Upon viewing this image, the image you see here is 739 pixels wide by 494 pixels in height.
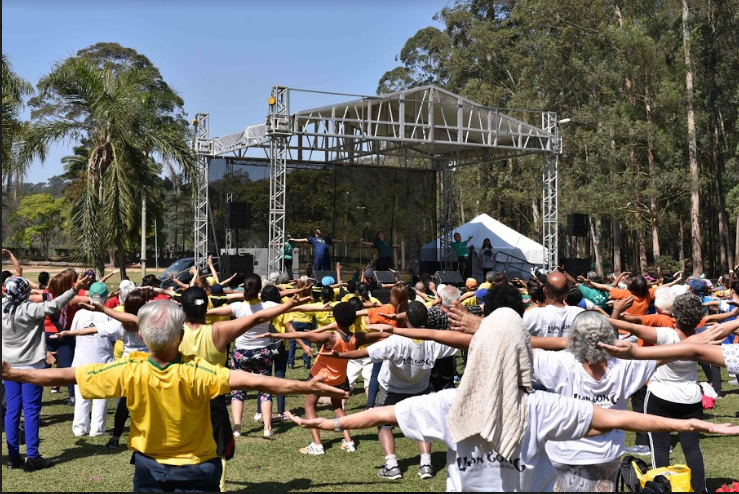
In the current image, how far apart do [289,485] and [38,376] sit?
3.51 metres

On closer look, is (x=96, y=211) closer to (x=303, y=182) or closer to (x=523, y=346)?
(x=303, y=182)

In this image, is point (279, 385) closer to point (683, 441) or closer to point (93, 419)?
point (683, 441)

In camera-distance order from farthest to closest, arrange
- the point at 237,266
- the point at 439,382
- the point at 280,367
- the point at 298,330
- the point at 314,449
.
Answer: the point at 237,266 → the point at 298,330 → the point at 280,367 → the point at 439,382 → the point at 314,449

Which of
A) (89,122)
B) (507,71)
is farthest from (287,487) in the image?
(507,71)

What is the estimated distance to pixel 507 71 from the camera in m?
46.1

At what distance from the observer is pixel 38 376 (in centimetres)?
337

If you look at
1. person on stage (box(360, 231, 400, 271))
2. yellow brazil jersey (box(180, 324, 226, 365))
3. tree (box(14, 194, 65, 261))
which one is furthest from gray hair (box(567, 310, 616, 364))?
tree (box(14, 194, 65, 261))

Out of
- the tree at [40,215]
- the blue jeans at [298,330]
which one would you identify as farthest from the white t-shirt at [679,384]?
the tree at [40,215]

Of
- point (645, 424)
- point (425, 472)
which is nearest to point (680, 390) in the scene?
point (425, 472)

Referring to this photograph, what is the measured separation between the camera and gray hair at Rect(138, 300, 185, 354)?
349cm

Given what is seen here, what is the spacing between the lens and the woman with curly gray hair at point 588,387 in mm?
4320

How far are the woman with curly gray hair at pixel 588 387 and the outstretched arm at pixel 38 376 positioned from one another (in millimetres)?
2523

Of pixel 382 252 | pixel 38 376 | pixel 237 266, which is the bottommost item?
pixel 38 376

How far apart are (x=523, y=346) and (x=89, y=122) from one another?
2081 centimetres
